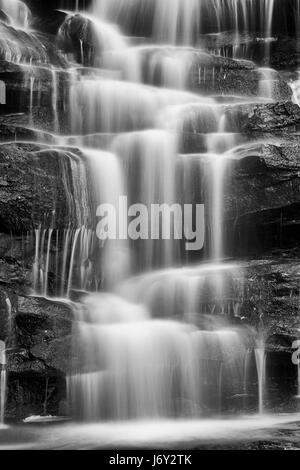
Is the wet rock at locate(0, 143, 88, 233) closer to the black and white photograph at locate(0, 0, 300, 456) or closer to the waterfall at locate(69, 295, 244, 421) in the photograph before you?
the black and white photograph at locate(0, 0, 300, 456)

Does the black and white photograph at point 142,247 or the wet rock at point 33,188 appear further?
the wet rock at point 33,188

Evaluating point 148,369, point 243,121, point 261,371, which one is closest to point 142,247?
point 148,369

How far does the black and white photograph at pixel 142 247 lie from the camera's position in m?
8.52

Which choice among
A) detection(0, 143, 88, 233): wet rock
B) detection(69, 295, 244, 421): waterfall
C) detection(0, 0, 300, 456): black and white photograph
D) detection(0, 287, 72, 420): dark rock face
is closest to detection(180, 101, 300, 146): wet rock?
detection(0, 0, 300, 456): black and white photograph

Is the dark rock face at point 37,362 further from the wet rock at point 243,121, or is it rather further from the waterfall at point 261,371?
the wet rock at point 243,121

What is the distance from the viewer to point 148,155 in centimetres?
1189

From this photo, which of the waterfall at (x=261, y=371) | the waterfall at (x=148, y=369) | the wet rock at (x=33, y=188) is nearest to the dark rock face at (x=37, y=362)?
the waterfall at (x=148, y=369)

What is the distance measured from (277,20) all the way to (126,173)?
30.3ft

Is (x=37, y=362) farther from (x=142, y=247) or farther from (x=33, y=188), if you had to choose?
(x=142, y=247)

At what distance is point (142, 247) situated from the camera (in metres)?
11.3

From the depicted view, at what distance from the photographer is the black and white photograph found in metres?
8.52

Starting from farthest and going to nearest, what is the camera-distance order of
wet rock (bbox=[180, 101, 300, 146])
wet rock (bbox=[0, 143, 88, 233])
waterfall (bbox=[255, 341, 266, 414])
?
wet rock (bbox=[180, 101, 300, 146])
wet rock (bbox=[0, 143, 88, 233])
waterfall (bbox=[255, 341, 266, 414])

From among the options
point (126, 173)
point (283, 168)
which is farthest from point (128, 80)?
point (283, 168)

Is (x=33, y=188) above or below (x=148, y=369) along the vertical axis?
above
